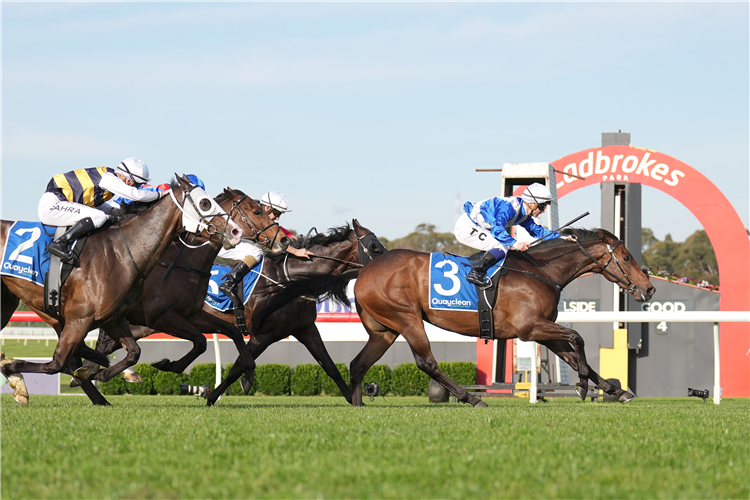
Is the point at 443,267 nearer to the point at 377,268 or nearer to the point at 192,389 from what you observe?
the point at 377,268

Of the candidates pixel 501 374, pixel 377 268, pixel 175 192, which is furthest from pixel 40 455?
pixel 501 374

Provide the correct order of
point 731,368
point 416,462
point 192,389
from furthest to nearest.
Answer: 1. point 731,368
2. point 192,389
3. point 416,462

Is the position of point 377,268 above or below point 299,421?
above

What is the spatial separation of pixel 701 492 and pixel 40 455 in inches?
93.1

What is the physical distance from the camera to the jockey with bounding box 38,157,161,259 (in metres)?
5.63

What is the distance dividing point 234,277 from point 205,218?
176 centimetres

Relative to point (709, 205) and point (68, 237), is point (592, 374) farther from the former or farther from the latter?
point (709, 205)

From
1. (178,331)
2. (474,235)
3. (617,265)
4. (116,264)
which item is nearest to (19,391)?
(116,264)

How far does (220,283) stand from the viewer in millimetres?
7902

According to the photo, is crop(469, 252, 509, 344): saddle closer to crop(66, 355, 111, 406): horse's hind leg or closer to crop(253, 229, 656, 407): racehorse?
crop(253, 229, 656, 407): racehorse

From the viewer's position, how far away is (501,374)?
32.2ft

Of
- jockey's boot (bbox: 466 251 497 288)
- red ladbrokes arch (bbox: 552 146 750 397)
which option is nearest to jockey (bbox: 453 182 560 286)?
jockey's boot (bbox: 466 251 497 288)

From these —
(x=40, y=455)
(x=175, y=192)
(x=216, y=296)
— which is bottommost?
(x=40, y=455)

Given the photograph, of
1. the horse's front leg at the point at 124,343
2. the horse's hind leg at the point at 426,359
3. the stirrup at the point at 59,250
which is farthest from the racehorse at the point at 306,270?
the stirrup at the point at 59,250
